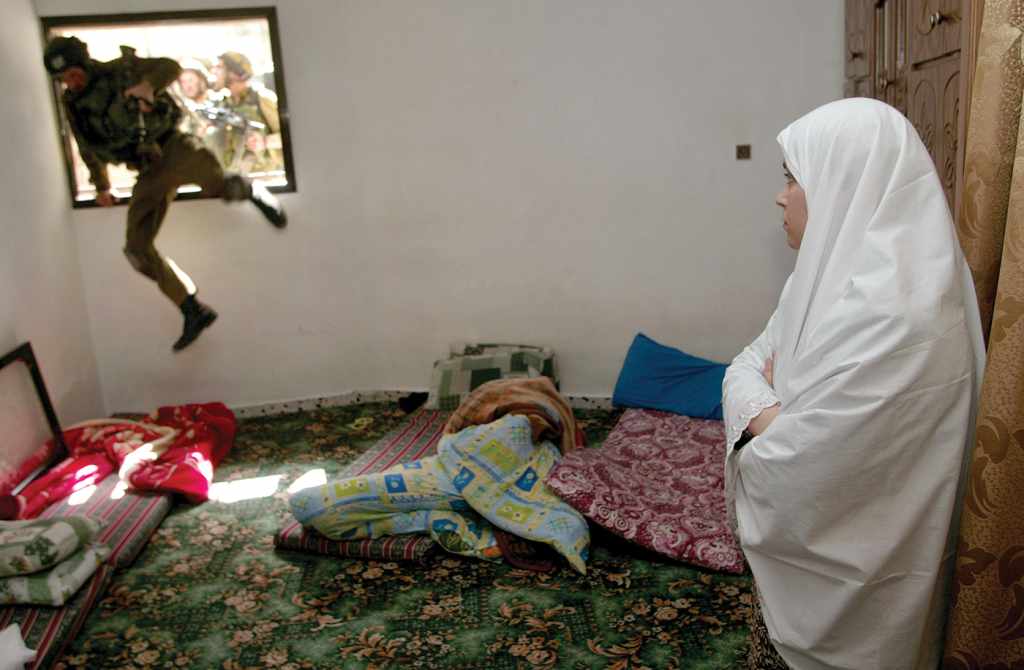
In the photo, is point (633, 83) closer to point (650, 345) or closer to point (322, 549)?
point (650, 345)

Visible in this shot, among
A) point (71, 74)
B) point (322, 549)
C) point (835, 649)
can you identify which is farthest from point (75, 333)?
point (835, 649)

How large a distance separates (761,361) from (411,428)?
248 centimetres

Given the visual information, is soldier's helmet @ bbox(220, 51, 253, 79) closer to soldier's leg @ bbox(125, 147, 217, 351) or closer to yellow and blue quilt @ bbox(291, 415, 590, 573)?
soldier's leg @ bbox(125, 147, 217, 351)

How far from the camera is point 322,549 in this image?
3094 mm

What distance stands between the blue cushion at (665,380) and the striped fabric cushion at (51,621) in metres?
2.42

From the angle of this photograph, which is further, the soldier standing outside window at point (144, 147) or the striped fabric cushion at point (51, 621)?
the soldier standing outside window at point (144, 147)

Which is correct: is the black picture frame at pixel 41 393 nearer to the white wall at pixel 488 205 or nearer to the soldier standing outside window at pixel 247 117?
Answer: the white wall at pixel 488 205

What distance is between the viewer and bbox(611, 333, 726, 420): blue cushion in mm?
4066

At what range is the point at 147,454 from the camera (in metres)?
3.73

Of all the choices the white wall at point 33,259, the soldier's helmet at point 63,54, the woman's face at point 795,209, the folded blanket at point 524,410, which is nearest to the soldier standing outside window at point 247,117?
the soldier's helmet at point 63,54

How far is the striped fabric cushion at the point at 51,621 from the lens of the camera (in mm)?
2508

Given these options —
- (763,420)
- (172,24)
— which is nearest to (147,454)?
(172,24)

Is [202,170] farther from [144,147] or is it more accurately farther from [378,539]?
[378,539]

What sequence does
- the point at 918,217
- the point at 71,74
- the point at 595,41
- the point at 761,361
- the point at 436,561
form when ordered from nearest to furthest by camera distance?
the point at 918,217 → the point at 761,361 → the point at 436,561 → the point at 71,74 → the point at 595,41
